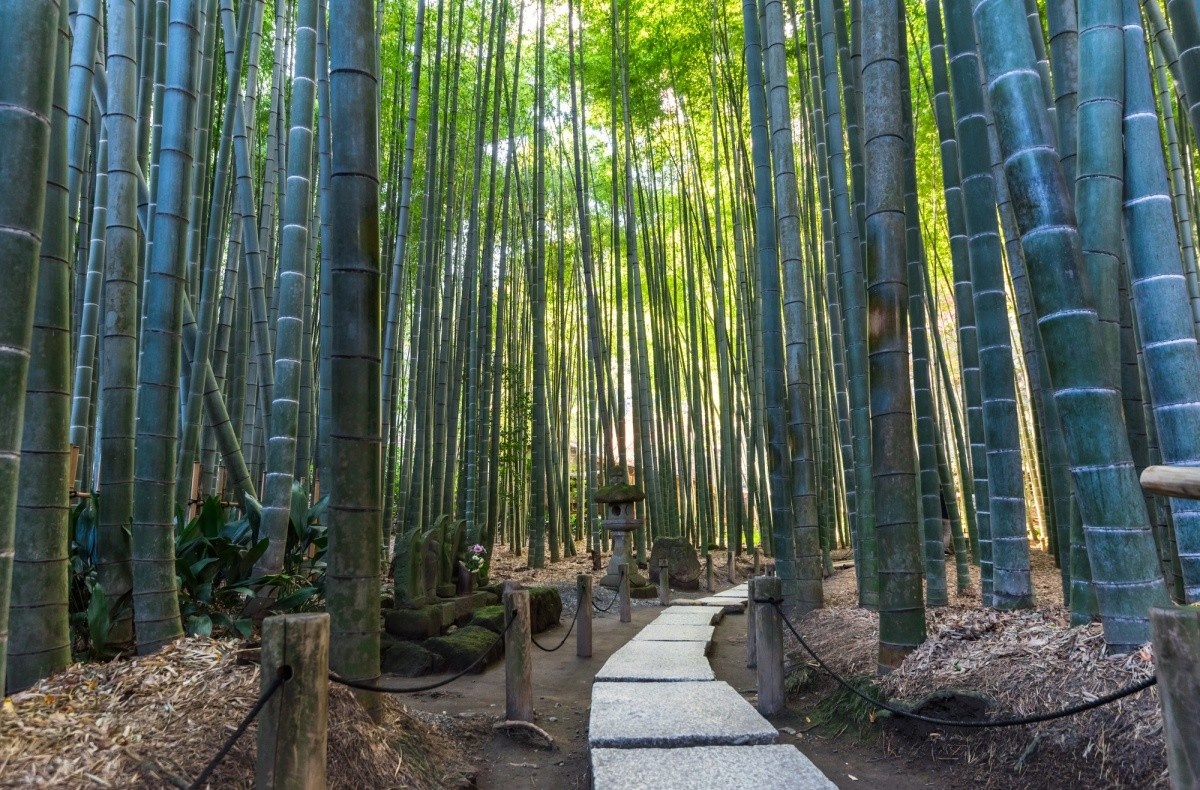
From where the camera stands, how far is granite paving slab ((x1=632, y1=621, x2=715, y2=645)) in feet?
13.5

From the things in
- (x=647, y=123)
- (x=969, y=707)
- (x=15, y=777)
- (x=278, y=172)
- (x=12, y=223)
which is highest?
(x=647, y=123)

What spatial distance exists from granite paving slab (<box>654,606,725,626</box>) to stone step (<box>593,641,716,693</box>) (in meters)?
0.79

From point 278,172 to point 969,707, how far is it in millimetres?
5007

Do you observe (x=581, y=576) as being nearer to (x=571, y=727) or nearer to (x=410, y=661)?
(x=410, y=661)

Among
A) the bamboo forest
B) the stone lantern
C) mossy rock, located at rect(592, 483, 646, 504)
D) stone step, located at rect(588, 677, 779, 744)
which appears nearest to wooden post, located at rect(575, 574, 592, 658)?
the bamboo forest

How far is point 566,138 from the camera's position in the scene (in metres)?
10.6

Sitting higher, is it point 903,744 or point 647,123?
point 647,123

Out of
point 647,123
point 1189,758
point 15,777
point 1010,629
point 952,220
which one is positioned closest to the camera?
point 1189,758

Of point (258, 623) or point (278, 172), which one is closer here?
point (258, 623)

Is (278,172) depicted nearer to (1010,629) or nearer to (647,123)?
(647,123)

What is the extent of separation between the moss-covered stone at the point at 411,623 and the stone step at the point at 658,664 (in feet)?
3.37

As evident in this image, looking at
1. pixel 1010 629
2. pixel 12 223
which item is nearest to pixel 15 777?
pixel 12 223

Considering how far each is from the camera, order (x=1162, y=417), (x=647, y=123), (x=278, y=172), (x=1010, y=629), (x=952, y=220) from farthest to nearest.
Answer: (x=647, y=123) → (x=278, y=172) → (x=952, y=220) → (x=1010, y=629) → (x=1162, y=417)

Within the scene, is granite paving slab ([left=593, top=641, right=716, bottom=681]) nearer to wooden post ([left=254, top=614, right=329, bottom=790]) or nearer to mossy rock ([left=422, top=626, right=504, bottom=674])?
mossy rock ([left=422, top=626, right=504, bottom=674])
